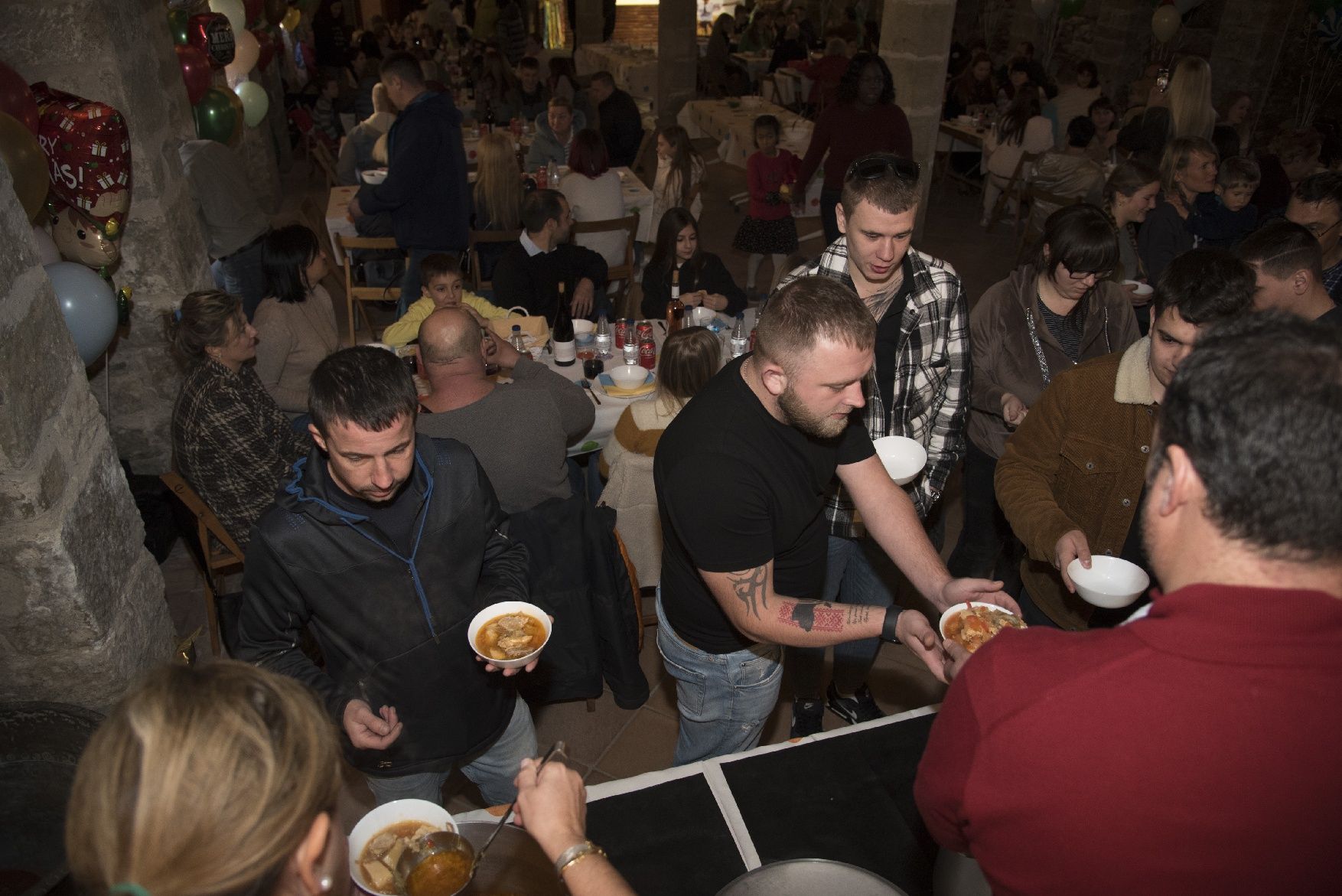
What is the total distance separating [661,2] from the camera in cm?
1154

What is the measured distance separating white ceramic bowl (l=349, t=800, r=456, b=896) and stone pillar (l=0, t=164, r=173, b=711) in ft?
4.63

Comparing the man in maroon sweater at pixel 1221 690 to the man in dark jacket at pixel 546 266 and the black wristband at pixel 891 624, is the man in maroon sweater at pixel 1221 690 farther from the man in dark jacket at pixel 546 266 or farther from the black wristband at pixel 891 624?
the man in dark jacket at pixel 546 266

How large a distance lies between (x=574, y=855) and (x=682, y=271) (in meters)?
4.05

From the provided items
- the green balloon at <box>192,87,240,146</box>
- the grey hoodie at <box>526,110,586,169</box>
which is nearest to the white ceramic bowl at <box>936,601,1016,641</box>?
the green balloon at <box>192,87,240,146</box>

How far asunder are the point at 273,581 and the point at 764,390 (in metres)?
1.14

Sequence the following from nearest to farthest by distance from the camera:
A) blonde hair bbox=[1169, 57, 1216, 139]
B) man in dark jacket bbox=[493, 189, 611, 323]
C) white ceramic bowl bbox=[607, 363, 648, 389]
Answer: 1. white ceramic bowl bbox=[607, 363, 648, 389]
2. man in dark jacket bbox=[493, 189, 611, 323]
3. blonde hair bbox=[1169, 57, 1216, 139]

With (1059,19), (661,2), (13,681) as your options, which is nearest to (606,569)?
(13,681)

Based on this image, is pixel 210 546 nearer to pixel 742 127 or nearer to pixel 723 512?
pixel 723 512

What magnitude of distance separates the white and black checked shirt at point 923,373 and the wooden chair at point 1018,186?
5.43m

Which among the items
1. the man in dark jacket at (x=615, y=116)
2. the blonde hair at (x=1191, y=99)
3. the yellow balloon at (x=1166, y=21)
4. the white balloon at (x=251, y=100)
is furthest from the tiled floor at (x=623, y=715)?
the yellow balloon at (x=1166, y=21)

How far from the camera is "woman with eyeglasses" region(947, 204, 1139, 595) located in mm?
2965

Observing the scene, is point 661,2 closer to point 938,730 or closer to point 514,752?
point 514,752

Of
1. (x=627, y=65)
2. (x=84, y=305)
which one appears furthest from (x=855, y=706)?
(x=627, y=65)

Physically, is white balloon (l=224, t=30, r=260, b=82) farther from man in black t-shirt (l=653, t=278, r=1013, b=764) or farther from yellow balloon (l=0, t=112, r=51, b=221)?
man in black t-shirt (l=653, t=278, r=1013, b=764)
